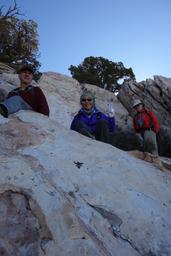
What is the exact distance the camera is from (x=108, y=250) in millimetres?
3742

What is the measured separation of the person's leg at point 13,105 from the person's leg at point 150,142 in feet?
16.6

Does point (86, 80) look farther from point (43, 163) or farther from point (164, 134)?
point (43, 163)

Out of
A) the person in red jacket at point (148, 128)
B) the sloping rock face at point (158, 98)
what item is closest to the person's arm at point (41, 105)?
the person in red jacket at point (148, 128)

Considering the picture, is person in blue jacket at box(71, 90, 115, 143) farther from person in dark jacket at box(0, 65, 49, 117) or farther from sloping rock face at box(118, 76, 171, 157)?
sloping rock face at box(118, 76, 171, 157)

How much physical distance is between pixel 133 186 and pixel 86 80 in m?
21.8

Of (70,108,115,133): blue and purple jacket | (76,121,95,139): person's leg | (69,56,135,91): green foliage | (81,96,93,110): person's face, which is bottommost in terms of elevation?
(76,121,95,139): person's leg

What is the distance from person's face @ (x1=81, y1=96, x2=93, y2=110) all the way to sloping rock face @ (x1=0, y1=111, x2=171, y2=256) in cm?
210

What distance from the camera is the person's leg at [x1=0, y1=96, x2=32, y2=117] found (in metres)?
6.50

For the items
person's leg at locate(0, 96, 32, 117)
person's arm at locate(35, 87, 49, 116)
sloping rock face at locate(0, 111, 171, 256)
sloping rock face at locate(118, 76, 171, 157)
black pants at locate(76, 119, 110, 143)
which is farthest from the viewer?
sloping rock face at locate(118, 76, 171, 157)

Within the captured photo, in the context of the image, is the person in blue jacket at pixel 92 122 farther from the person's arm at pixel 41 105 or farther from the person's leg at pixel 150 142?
the person's leg at pixel 150 142

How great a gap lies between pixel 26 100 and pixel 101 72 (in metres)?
20.6

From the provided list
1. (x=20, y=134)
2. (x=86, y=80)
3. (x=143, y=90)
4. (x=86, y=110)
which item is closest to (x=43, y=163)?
(x=20, y=134)

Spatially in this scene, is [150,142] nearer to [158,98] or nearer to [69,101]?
[69,101]

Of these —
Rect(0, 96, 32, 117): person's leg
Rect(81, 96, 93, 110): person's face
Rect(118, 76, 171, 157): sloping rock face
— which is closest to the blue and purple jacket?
Rect(81, 96, 93, 110): person's face
